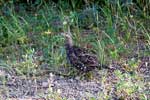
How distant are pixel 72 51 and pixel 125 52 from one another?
777 millimetres

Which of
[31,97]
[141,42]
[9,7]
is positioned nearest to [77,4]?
[9,7]

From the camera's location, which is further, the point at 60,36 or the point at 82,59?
the point at 60,36

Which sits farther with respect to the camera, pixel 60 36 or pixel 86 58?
pixel 60 36

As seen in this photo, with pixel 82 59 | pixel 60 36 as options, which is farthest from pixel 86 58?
pixel 60 36

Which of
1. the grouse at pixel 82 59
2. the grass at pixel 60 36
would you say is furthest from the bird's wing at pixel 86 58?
the grass at pixel 60 36

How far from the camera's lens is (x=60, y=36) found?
5883 millimetres

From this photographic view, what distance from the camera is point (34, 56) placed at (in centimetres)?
557

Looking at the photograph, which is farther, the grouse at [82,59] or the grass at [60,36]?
the grass at [60,36]

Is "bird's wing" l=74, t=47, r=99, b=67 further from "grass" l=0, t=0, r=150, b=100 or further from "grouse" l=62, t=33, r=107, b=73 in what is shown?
"grass" l=0, t=0, r=150, b=100

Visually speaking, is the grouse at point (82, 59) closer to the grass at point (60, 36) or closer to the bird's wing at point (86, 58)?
the bird's wing at point (86, 58)

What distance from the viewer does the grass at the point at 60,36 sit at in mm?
5386

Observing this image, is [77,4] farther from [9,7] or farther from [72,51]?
[72,51]

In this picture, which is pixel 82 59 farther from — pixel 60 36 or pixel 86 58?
pixel 60 36

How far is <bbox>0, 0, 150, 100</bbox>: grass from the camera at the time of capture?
5.39m
